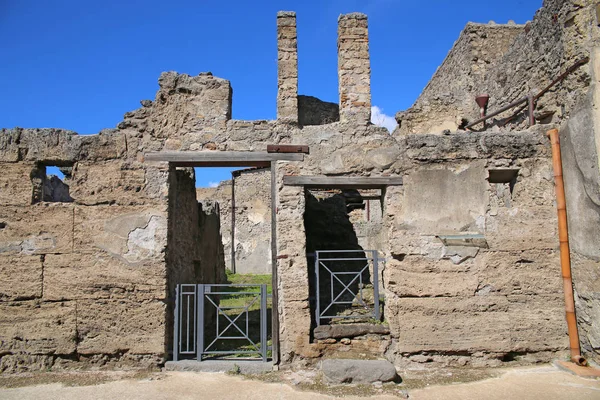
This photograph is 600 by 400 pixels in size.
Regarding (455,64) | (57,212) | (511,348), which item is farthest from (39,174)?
(455,64)

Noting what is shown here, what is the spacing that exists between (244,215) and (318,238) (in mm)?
10933

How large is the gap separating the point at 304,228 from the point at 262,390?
1.99m

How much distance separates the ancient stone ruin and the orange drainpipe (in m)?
0.07

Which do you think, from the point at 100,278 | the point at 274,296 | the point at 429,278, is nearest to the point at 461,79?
the point at 429,278

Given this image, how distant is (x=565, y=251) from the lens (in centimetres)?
555

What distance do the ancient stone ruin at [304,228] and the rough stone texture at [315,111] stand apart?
743cm

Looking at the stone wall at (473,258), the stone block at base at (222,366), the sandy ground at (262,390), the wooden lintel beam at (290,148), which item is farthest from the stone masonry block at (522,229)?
the stone block at base at (222,366)

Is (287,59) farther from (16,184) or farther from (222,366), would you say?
(222,366)

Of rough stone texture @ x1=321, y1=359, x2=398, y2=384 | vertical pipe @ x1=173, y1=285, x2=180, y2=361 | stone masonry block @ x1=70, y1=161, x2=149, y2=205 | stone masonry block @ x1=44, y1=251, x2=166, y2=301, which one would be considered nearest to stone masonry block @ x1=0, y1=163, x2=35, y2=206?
stone masonry block @ x1=70, y1=161, x2=149, y2=205

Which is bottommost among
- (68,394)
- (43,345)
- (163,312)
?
(68,394)

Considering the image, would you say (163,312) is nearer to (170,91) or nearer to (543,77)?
(170,91)

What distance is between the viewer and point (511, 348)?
5512mm

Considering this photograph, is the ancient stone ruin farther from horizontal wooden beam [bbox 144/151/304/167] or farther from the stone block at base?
the stone block at base

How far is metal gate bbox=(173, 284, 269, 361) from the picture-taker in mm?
5621
